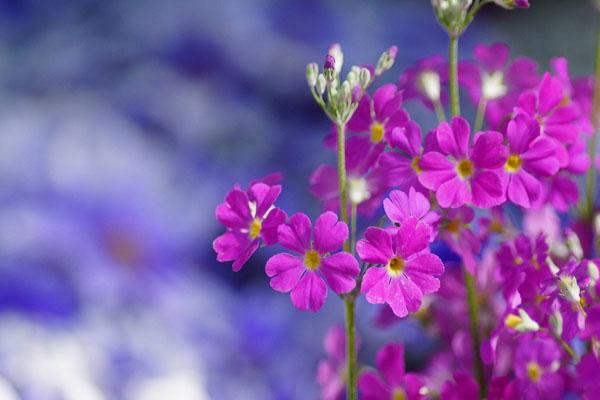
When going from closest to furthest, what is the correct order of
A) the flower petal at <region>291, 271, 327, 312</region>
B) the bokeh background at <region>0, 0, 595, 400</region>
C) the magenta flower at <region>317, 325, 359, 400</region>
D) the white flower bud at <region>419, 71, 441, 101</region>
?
the flower petal at <region>291, 271, 327, 312</region>
the white flower bud at <region>419, 71, 441, 101</region>
the magenta flower at <region>317, 325, 359, 400</region>
the bokeh background at <region>0, 0, 595, 400</region>

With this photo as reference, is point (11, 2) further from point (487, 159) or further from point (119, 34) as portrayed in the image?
point (487, 159)

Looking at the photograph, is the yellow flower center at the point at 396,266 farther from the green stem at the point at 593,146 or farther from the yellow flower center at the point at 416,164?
the green stem at the point at 593,146

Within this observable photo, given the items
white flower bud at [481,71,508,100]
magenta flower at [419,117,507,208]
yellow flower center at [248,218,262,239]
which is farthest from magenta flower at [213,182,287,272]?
white flower bud at [481,71,508,100]

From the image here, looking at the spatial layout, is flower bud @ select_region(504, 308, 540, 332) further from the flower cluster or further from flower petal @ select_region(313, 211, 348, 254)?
flower petal @ select_region(313, 211, 348, 254)

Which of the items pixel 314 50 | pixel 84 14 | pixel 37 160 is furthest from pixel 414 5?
pixel 37 160

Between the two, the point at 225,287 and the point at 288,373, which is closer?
the point at 288,373

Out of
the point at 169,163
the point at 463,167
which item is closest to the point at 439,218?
the point at 463,167

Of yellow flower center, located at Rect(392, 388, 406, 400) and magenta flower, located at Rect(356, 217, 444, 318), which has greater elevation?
magenta flower, located at Rect(356, 217, 444, 318)

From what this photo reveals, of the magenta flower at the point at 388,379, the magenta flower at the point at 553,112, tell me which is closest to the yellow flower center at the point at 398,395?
the magenta flower at the point at 388,379

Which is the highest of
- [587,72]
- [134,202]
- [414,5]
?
[414,5]

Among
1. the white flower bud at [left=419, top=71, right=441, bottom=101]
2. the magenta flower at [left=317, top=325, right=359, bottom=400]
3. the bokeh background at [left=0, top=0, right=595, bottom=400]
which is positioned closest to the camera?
the white flower bud at [left=419, top=71, right=441, bottom=101]
